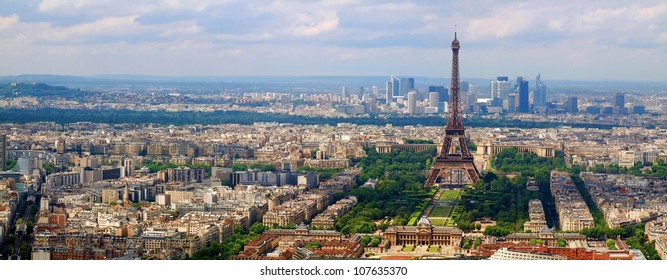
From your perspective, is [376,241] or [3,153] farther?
[3,153]

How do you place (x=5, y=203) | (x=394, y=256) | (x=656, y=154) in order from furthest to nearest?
(x=656, y=154) < (x=5, y=203) < (x=394, y=256)

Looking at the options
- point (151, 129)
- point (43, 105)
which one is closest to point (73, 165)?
point (151, 129)

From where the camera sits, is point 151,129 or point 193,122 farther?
point 193,122

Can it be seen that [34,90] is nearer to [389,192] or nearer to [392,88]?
[392,88]

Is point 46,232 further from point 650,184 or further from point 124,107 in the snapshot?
point 124,107

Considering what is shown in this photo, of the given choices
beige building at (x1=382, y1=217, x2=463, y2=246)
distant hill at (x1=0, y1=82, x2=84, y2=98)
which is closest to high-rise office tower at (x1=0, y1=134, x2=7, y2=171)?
distant hill at (x1=0, y1=82, x2=84, y2=98)

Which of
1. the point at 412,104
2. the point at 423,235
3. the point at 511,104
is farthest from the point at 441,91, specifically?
the point at 423,235
